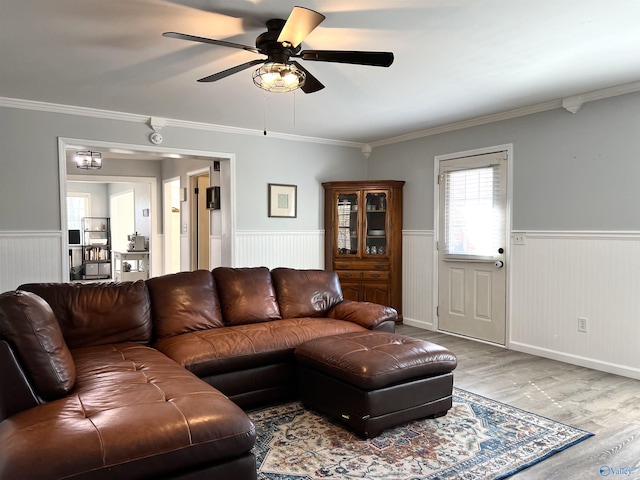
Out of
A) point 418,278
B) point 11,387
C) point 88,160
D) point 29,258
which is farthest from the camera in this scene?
point 88,160

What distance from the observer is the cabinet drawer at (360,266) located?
18.9 ft

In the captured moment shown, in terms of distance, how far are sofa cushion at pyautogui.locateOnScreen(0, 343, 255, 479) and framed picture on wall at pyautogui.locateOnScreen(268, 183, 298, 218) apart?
3.62 m

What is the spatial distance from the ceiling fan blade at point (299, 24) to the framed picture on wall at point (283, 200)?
10.7ft

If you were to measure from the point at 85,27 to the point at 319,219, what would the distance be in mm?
3857

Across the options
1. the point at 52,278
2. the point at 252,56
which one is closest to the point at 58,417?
the point at 252,56

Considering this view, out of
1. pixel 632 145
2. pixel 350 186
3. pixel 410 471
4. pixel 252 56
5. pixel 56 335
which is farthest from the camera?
pixel 350 186

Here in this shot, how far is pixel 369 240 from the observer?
583 centimetres

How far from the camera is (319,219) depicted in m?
6.09

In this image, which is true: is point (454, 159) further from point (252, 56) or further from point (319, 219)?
point (252, 56)

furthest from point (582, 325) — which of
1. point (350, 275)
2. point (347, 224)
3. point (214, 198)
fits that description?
point (214, 198)

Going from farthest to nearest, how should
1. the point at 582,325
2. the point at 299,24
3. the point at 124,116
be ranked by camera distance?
the point at 124,116
the point at 582,325
the point at 299,24

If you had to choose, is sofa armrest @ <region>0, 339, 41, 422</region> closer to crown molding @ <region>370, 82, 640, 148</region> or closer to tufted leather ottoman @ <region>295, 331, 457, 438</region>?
tufted leather ottoman @ <region>295, 331, 457, 438</region>

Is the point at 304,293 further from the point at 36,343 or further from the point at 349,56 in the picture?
the point at 36,343

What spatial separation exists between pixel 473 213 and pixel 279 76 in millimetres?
3079
